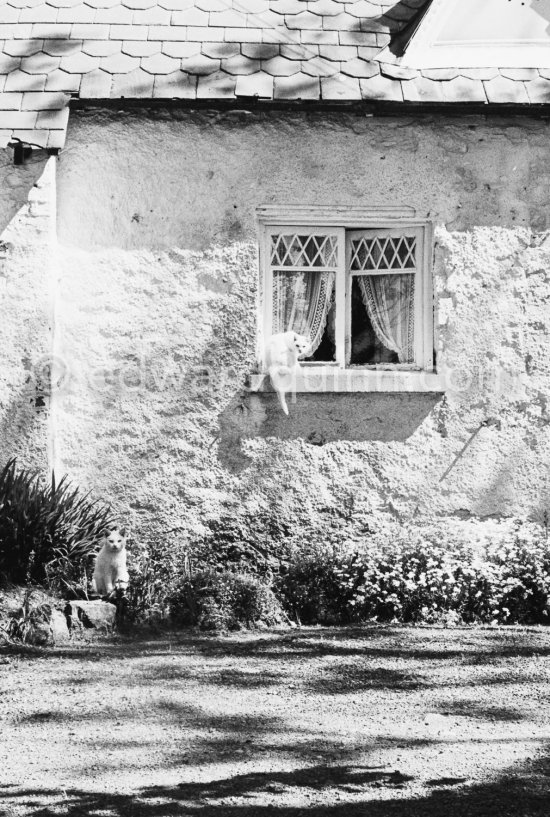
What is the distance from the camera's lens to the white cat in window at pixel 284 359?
8102 mm

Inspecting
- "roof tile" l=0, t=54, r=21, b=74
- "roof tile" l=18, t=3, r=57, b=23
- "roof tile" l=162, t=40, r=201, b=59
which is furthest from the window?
"roof tile" l=18, t=3, r=57, b=23

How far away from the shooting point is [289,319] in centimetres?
841

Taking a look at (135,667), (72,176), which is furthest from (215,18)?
(135,667)

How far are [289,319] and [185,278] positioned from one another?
0.88 m

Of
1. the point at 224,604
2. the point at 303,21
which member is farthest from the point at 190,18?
the point at 224,604

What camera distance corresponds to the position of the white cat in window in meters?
8.10

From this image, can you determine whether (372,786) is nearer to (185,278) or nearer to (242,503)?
(242,503)

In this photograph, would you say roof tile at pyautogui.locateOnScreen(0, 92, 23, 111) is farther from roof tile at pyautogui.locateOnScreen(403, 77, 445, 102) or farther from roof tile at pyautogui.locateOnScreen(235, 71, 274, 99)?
roof tile at pyautogui.locateOnScreen(403, 77, 445, 102)

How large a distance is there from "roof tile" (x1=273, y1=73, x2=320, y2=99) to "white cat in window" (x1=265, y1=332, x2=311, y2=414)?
174cm

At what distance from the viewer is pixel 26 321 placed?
7910 millimetres

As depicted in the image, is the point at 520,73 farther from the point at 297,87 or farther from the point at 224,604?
the point at 224,604

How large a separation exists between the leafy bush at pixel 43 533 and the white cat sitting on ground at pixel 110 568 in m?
0.30

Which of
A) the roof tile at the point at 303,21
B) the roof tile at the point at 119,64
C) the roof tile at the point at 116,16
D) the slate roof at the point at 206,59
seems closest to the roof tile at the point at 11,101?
the slate roof at the point at 206,59

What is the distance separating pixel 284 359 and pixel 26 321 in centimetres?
192
